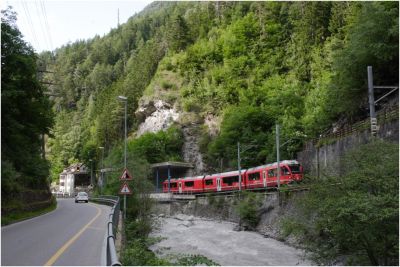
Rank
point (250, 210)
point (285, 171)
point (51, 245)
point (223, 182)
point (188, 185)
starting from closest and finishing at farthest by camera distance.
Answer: point (51, 245)
point (285, 171)
point (250, 210)
point (223, 182)
point (188, 185)

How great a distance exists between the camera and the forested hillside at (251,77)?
137 ft

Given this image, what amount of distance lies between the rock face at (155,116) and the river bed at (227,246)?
1831 inches

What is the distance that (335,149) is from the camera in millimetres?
38000

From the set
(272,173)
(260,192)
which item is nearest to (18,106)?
(272,173)

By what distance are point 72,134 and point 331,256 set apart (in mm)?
115945

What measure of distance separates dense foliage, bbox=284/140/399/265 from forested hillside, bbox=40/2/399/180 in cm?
2009

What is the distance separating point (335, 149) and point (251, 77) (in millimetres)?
46681

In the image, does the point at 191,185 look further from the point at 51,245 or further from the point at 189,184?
the point at 51,245

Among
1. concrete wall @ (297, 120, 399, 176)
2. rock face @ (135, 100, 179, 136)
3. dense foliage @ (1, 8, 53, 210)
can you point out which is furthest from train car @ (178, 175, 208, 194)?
dense foliage @ (1, 8, 53, 210)

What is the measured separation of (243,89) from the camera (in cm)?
8100

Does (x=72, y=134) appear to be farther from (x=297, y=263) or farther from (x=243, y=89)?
(x=297, y=263)

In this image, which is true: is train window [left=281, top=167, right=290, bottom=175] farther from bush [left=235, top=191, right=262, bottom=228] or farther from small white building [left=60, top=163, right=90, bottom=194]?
small white building [left=60, top=163, right=90, bottom=194]

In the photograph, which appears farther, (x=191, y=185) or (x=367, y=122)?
(x=191, y=185)

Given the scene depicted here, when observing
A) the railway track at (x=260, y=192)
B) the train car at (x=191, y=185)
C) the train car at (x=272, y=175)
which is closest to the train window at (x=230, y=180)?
the railway track at (x=260, y=192)
